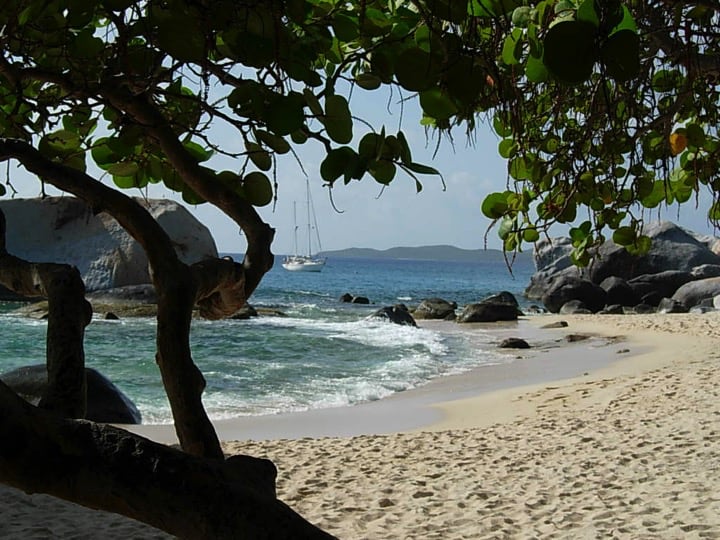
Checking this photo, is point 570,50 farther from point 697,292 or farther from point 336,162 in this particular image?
point 697,292

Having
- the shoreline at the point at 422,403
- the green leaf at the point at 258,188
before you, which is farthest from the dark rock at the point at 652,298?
the green leaf at the point at 258,188

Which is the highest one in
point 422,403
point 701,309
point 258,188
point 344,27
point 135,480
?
point 344,27

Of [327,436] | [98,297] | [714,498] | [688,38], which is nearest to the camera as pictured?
[688,38]

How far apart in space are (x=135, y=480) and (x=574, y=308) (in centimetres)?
3118

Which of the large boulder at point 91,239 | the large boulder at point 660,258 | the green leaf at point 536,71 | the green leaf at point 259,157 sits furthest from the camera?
the large boulder at point 660,258

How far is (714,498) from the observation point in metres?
5.47

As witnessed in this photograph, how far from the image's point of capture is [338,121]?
1.32 m

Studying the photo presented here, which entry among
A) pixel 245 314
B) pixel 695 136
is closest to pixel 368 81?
pixel 695 136

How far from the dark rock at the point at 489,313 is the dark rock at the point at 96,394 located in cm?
1828

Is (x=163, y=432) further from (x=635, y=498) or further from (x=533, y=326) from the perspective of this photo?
(x=533, y=326)

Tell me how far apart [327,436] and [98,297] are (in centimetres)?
1987

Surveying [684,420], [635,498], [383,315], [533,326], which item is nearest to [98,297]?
[383,315]

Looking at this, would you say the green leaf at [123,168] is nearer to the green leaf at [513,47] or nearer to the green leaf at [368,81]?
the green leaf at [368,81]

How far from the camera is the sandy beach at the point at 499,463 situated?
5.26m
